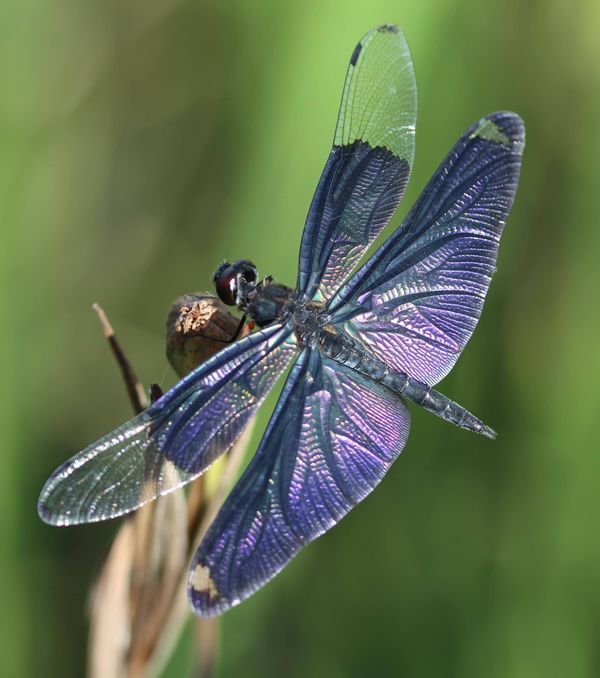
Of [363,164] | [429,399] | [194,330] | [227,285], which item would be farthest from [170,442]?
[363,164]

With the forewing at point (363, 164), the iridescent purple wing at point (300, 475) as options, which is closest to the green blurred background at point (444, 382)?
the forewing at point (363, 164)

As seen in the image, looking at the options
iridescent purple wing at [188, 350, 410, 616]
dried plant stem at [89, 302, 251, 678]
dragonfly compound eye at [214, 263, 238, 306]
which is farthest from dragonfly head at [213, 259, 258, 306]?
dried plant stem at [89, 302, 251, 678]

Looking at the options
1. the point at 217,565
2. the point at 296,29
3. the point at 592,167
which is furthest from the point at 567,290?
the point at 217,565

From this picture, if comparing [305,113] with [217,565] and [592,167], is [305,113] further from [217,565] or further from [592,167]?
[217,565]

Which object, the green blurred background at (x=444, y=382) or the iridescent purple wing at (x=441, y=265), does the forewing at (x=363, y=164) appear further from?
the green blurred background at (x=444, y=382)

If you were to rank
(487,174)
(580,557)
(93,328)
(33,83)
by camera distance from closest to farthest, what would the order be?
1. (487,174)
2. (580,557)
3. (33,83)
4. (93,328)

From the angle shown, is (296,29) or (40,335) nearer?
(296,29)

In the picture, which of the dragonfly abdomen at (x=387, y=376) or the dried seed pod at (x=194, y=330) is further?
the dragonfly abdomen at (x=387, y=376)

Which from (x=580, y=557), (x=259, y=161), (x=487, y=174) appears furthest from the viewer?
(x=259, y=161)
